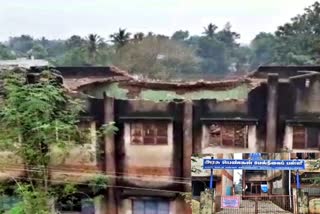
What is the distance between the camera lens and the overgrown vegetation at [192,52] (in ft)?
53.5

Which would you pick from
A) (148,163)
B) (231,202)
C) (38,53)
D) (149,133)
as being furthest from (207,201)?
(38,53)

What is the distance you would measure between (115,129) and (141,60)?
31.5 feet

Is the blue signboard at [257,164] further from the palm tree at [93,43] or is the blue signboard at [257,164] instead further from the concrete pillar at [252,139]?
the palm tree at [93,43]

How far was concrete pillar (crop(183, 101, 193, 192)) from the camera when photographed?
6.87 m

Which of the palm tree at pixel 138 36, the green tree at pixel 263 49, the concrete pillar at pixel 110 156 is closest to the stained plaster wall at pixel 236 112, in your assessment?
the concrete pillar at pixel 110 156

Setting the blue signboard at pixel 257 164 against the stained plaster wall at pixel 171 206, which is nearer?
the blue signboard at pixel 257 164

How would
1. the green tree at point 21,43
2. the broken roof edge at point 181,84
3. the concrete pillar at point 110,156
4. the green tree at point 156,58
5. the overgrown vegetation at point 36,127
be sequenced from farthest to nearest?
1. the green tree at point 21,43
2. the green tree at point 156,58
3. the broken roof edge at point 181,84
4. the concrete pillar at point 110,156
5. the overgrown vegetation at point 36,127

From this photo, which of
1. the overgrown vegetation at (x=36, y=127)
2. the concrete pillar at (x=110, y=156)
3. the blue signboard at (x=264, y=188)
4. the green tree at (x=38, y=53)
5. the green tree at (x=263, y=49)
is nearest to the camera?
the overgrown vegetation at (x=36, y=127)

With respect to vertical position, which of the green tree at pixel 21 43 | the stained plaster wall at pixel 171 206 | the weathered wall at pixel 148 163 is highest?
the green tree at pixel 21 43

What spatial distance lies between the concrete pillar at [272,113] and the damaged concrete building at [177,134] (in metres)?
0.01

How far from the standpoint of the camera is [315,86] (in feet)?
22.5

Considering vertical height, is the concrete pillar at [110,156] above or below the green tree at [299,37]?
below

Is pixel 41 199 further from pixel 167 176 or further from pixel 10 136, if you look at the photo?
pixel 167 176

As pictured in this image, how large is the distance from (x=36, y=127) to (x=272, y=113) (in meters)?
2.91
